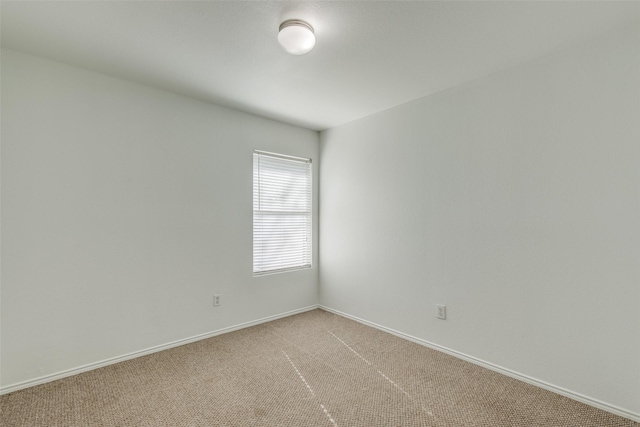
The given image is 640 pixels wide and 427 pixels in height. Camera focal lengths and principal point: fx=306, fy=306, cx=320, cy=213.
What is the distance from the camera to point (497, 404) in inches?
76.7

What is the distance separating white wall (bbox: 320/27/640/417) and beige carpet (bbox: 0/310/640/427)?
304 mm

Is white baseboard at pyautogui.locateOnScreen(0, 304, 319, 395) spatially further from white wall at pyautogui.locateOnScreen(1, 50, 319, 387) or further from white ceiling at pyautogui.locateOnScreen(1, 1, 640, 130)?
white ceiling at pyautogui.locateOnScreen(1, 1, 640, 130)

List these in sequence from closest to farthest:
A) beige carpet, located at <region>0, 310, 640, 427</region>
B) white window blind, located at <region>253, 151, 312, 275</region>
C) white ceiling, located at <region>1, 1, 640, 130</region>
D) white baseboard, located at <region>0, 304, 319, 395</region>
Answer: white ceiling, located at <region>1, 1, 640, 130</region> < beige carpet, located at <region>0, 310, 640, 427</region> < white baseboard, located at <region>0, 304, 319, 395</region> < white window blind, located at <region>253, 151, 312, 275</region>

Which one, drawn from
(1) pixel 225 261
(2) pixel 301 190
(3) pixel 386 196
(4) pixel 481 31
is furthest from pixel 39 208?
(4) pixel 481 31

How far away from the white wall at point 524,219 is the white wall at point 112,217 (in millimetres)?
1571

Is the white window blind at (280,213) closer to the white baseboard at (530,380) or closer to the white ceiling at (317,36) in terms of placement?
the white ceiling at (317,36)

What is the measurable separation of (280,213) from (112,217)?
167 cm

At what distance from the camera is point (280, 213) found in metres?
3.63

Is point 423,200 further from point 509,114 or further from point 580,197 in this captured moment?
point 580,197

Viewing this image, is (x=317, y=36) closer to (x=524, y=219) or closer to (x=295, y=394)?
(x=524, y=219)

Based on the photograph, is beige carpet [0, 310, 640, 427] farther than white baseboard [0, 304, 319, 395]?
No

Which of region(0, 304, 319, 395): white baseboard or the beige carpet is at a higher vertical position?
region(0, 304, 319, 395): white baseboard

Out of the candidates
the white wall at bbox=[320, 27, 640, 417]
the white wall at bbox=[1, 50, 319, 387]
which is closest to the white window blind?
the white wall at bbox=[1, 50, 319, 387]

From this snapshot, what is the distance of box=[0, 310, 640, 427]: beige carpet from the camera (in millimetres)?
1809
